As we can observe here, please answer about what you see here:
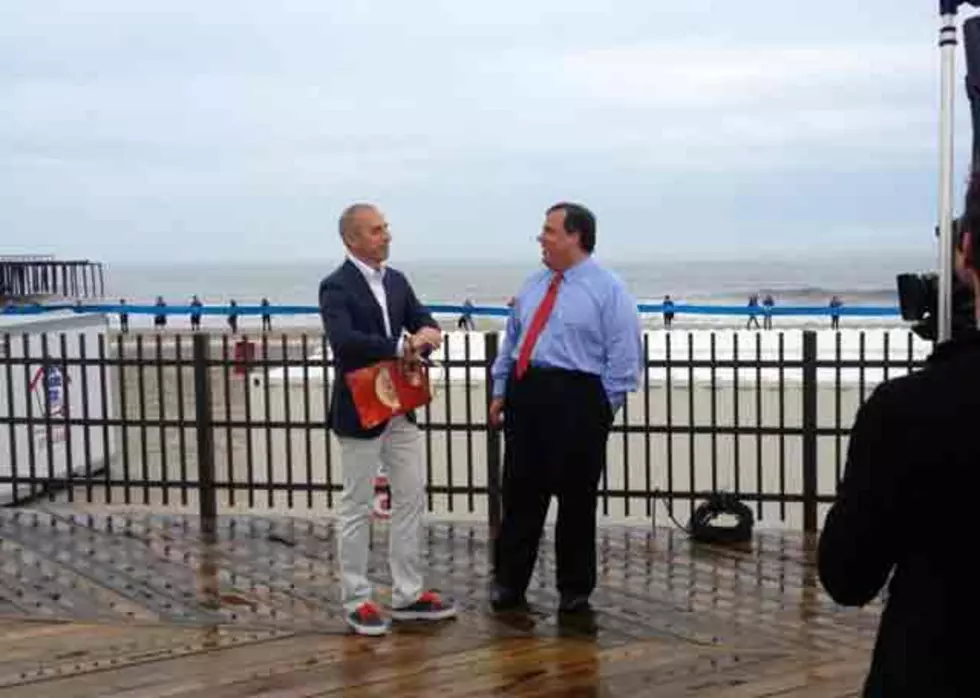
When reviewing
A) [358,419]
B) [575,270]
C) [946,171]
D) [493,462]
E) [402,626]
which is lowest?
[402,626]

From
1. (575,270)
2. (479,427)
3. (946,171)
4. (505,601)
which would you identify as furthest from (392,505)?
(946,171)

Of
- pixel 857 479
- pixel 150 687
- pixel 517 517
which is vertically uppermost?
pixel 857 479

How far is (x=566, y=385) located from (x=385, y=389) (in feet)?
2.69

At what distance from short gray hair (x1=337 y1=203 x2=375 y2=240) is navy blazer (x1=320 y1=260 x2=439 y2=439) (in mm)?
132

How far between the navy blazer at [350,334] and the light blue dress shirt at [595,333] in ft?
2.36

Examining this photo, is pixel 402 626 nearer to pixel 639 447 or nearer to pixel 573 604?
pixel 573 604

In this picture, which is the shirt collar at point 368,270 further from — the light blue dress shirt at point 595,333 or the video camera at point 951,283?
the video camera at point 951,283

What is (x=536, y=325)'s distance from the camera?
220 inches

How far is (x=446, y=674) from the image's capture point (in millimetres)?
4871

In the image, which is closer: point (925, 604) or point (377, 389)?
point (925, 604)

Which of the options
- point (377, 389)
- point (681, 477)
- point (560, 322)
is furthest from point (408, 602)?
point (681, 477)

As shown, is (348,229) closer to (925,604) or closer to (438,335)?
(438,335)

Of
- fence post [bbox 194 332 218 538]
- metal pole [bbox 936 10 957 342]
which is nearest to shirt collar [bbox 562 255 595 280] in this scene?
metal pole [bbox 936 10 957 342]

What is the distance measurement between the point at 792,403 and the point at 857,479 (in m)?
6.80
